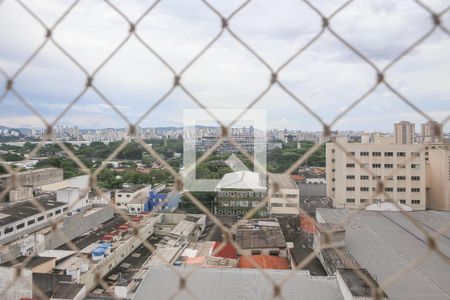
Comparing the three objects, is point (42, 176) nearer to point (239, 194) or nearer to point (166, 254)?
point (239, 194)

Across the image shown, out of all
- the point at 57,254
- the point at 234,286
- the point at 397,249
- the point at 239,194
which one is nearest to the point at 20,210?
the point at 57,254

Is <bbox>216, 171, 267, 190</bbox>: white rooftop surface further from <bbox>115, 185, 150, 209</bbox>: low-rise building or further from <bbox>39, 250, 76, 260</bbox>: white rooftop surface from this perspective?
<bbox>39, 250, 76, 260</bbox>: white rooftop surface

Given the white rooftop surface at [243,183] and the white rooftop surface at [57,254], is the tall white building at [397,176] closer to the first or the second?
the white rooftop surface at [243,183]

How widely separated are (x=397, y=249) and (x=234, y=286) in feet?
7.78

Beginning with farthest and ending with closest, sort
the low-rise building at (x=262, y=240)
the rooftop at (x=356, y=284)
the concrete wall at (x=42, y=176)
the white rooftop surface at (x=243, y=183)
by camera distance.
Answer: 1. the concrete wall at (x=42, y=176)
2. the white rooftop surface at (x=243, y=183)
3. the low-rise building at (x=262, y=240)
4. the rooftop at (x=356, y=284)

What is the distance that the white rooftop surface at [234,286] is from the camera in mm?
2910

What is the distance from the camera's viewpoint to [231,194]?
850cm

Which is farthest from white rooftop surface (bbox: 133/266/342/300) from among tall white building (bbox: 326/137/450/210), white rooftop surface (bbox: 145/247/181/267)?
tall white building (bbox: 326/137/450/210)

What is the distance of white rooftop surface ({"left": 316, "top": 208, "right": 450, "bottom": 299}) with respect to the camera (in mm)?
Result: 3156

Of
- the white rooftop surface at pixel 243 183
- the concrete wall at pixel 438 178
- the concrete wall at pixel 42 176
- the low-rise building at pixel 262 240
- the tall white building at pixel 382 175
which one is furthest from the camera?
the concrete wall at pixel 42 176

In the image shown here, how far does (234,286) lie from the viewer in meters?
3.03

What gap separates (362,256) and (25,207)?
19.1 ft

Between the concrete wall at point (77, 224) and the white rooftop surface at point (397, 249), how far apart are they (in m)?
4.16

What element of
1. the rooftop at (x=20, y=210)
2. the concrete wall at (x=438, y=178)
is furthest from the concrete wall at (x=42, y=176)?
the concrete wall at (x=438, y=178)
